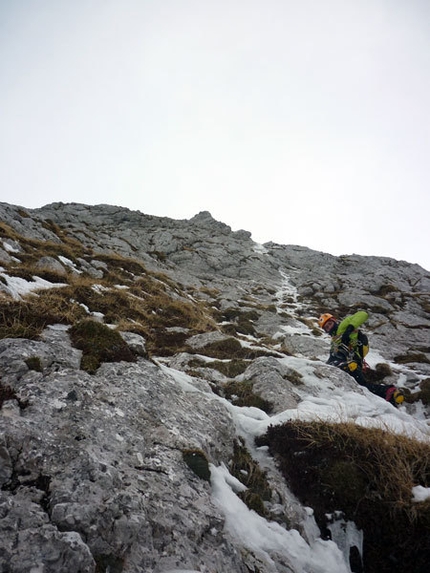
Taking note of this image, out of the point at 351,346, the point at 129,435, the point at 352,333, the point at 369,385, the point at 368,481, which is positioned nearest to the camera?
the point at 129,435

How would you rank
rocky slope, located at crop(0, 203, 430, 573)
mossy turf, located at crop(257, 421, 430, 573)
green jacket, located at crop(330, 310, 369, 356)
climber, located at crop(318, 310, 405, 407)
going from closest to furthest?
rocky slope, located at crop(0, 203, 430, 573), mossy turf, located at crop(257, 421, 430, 573), climber, located at crop(318, 310, 405, 407), green jacket, located at crop(330, 310, 369, 356)

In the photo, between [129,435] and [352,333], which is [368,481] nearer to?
[129,435]

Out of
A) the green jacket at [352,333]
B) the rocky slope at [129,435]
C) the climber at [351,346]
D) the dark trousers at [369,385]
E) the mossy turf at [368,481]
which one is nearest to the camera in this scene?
the rocky slope at [129,435]

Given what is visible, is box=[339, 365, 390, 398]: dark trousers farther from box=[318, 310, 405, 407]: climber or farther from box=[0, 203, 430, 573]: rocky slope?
box=[0, 203, 430, 573]: rocky slope

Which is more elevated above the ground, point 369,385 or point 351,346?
point 351,346

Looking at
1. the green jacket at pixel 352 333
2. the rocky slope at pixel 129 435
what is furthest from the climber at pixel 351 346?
the rocky slope at pixel 129 435

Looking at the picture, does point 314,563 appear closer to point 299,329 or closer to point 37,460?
point 37,460

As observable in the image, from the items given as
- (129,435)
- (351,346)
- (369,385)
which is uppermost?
(351,346)

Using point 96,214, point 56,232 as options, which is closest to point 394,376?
point 56,232

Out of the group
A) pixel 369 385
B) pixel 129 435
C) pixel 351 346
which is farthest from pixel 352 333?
pixel 129 435

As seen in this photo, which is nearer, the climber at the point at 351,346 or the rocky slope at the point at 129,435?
the rocky slope at the point at 129,435

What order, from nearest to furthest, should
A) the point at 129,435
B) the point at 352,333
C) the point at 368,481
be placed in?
the point at 129,435
the point at 368,481
the point at 352,333

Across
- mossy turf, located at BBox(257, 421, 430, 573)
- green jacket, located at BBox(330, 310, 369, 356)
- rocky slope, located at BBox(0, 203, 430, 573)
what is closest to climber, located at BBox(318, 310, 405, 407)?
green jacket, located at BBox(330, 310, 369, 356)

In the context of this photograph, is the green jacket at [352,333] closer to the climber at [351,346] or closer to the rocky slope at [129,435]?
the climber at [351,346]
